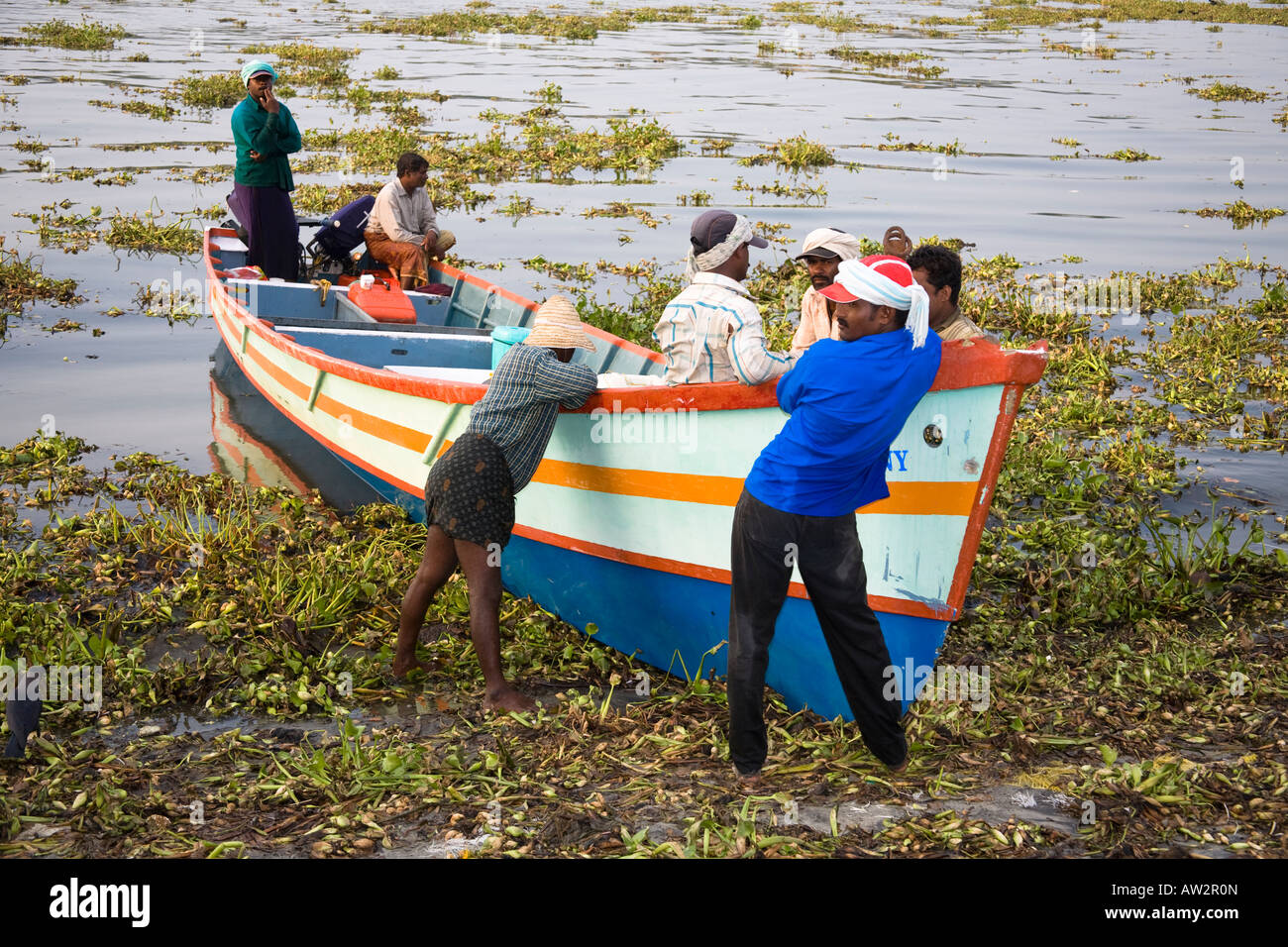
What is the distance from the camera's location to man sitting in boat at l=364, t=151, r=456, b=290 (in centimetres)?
1096

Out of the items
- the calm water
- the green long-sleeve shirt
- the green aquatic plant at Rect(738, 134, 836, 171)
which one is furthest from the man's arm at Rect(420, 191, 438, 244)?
the green aquatic plant at Rect(738, 134, 836, 171)

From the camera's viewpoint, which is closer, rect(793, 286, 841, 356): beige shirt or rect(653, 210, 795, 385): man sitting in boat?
rect(653, 210, 795, 385): man sitting in boat

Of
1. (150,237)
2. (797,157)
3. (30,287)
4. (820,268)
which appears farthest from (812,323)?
(797,157)

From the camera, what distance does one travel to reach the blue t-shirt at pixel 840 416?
14.2ft

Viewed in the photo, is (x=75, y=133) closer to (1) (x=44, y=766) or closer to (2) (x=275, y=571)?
(2) (x=275, y=571)

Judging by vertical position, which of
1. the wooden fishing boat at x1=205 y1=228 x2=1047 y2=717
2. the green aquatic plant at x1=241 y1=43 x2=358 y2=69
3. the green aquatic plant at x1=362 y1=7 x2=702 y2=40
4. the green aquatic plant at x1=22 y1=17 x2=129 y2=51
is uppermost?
the green aquatic plant at x1=362 y1=7 x2=702 y2=40

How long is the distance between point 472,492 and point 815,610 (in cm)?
168

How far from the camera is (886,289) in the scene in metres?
4.25

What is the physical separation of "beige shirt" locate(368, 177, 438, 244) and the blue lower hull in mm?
5243

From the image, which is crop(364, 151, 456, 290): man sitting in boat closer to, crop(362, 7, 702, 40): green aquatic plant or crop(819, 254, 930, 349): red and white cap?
crop(819, 254, 930, 349): red and white cap

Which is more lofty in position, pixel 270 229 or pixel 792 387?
pixel 270 229

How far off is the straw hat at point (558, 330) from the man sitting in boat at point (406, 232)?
5.60 meters

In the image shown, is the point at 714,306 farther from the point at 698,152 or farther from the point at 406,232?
the point at 698,152
